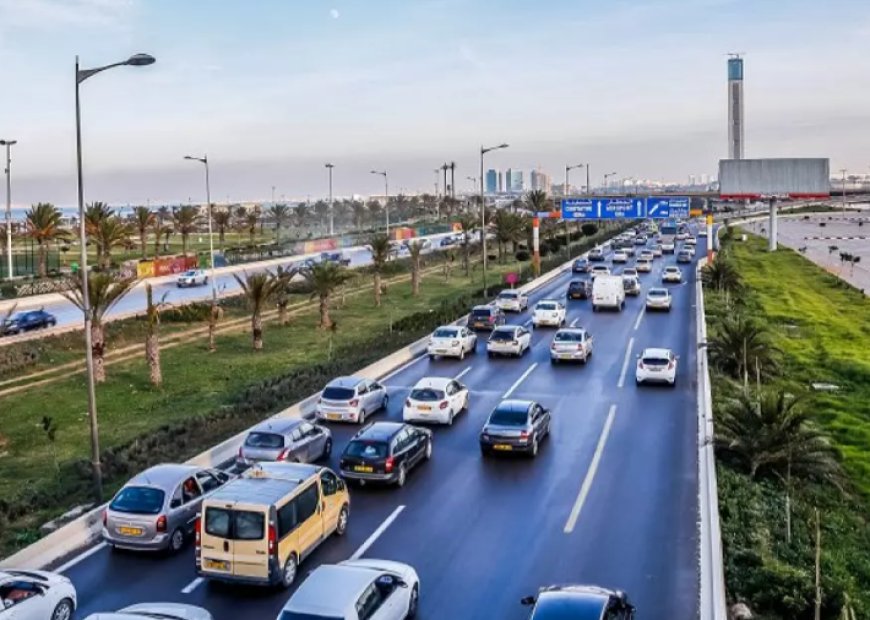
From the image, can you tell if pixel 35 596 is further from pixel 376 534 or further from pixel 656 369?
pixel 656 369

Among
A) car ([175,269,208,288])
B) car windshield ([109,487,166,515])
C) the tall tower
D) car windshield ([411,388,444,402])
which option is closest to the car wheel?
car windshield ([109,487,166,515])

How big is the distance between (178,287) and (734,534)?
58089mm

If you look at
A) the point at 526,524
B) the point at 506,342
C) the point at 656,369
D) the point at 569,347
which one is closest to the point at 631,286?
the point at 506,342

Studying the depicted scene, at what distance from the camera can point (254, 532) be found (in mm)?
14969

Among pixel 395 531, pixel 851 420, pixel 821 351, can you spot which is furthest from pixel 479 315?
pixel 395 531

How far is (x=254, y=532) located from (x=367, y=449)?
6.22 metres

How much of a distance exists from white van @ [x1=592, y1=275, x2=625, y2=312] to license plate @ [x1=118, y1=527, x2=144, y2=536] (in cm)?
3828

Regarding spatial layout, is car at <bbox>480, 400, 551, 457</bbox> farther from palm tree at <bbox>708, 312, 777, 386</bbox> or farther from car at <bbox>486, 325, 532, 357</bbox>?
car at <bbox>486, 325, 532, 357</bbox>

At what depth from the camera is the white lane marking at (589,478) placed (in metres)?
18.8

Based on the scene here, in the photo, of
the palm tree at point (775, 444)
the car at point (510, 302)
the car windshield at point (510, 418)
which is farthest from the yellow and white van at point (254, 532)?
the car at point (510, 302)

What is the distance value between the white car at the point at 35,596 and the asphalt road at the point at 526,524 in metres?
0.98

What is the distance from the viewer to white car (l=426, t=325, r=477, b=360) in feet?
125

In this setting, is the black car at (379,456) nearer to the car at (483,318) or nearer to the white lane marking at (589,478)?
the white lane marking at (589,478)

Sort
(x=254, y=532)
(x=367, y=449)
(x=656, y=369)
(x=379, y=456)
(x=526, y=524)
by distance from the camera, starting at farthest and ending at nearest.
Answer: (x=656, y=369), (x=367, y=449), (x=379, y=456), (x=526, y=524), (x=254, y=532)
